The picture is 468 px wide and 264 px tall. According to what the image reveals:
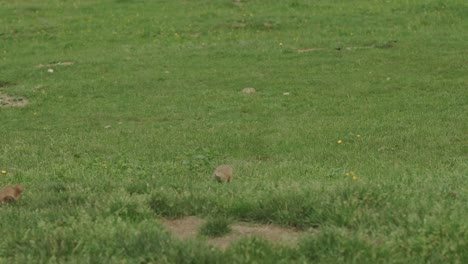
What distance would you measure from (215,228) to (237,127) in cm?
773

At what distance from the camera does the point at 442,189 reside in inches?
Answer: 225

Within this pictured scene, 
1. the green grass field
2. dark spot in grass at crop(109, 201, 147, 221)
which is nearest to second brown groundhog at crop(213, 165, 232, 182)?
the green grass field

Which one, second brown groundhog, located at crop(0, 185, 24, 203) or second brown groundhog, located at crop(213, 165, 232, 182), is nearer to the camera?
second brown groundhog, located at crop(0, 185, 24, 203)

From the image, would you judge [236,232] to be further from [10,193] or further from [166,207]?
[10,193]

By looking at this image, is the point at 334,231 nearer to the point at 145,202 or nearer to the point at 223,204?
the point at 223,204

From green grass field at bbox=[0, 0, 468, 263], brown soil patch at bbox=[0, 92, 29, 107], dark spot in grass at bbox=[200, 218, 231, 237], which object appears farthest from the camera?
brown soil patch at bbox=[0, 92, 29, 107]

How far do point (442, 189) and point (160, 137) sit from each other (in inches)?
273

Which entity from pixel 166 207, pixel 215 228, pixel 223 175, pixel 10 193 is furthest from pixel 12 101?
pixel 215 228

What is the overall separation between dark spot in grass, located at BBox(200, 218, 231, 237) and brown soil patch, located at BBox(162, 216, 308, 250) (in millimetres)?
39

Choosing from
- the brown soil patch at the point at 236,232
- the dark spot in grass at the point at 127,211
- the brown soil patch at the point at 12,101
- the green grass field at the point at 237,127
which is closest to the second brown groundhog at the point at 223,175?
the green grass field at the point at 237,127

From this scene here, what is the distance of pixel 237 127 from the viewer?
12.7m

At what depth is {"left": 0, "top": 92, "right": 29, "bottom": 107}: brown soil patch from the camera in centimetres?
1558

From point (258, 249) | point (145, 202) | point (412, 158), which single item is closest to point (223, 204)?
point (145, 202)

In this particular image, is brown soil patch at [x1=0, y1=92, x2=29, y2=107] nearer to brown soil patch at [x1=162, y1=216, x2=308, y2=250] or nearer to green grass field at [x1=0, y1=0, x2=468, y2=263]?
green grass field at [x1=0, y1=0, x2=468, y2=263]
